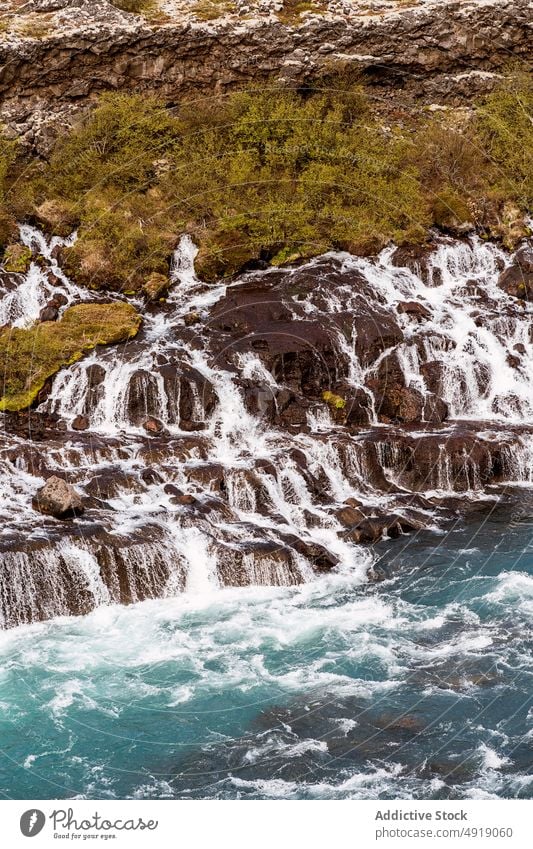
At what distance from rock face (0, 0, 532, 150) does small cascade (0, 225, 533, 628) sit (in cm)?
1297

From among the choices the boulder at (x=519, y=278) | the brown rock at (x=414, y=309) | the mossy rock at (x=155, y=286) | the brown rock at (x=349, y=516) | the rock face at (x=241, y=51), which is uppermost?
the rock face at (x=241, y=51)

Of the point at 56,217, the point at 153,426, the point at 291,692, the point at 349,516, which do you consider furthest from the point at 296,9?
the point at 291,692

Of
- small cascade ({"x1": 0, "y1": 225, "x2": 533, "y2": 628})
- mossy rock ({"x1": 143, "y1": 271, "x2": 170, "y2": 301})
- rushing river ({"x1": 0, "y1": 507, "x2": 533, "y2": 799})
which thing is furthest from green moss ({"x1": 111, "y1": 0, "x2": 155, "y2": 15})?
rushing river ({"x1": 0, "y1": 507, "x2": 533, "y2": 799})

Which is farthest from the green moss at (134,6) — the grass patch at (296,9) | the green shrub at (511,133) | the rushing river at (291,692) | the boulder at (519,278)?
the rushing river at (291,692)

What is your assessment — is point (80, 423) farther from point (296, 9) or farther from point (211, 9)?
point (296, 9)

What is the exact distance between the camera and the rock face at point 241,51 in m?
55.1

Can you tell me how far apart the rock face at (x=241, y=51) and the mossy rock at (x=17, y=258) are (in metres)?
11.0

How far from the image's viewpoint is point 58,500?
2967 cm

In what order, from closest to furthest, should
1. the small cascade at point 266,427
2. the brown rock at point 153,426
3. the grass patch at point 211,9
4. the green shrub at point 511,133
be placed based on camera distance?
1. the small cascade at point 266,427
2. the brown rock at point 153,426
3. the green shrub at point 511,133
4. the grass patch at point 211,9

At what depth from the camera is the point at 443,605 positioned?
26969 millimetres

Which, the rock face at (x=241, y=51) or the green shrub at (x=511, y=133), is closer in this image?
the green shrub at (x=511, y=133)

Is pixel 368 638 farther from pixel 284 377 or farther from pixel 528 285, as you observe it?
pixel 528 285

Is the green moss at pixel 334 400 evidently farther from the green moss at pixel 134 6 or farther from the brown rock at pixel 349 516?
the green moss at pixel 134 6
